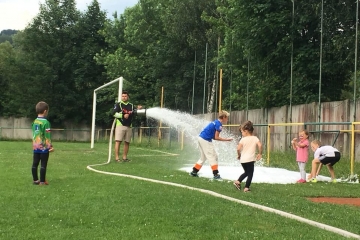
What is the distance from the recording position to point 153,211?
6.07 m

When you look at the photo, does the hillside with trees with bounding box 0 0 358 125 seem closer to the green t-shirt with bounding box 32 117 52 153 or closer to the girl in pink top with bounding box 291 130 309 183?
the girl in pink top with bounding box 291 130 309 183

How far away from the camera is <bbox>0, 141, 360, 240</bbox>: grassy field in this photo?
4.98m

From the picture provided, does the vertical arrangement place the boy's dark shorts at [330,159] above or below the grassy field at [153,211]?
above

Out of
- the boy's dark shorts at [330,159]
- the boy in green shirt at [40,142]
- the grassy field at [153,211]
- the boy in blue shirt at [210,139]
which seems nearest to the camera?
the grassy field at [153,211]

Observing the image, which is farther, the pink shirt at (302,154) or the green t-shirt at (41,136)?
the pink shirt at (302,154)

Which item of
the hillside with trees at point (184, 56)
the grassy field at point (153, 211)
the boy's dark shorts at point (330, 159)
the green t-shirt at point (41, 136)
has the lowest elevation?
the grassy field at point (153, 211)

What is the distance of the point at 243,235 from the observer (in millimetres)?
4867

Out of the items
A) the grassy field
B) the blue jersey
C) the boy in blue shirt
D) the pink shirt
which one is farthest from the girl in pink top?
the blue jersey

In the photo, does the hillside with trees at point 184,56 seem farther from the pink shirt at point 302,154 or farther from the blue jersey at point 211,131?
the blue jersey at point 211,131

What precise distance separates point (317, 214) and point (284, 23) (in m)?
15.8

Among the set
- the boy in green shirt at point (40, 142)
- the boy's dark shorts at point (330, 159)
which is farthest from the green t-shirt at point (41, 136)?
the boy's dark shorts at point (330, 159)

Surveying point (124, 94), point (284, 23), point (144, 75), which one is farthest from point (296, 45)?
point (144, 75)

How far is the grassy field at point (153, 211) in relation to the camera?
16.3ft

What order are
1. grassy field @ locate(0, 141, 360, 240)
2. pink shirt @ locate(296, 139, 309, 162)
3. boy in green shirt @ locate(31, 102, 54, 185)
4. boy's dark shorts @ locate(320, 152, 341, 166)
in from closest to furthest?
grassy field @ locate(0, 141, 360, 240) < boy in green shirt @ locate(31, 102, 54, 185) < boy's dark shorts @ locate(320, 152, 341, 166) < pink shirt @ locate(296, 139, 309, 162)
